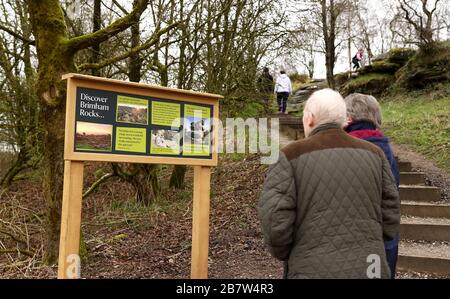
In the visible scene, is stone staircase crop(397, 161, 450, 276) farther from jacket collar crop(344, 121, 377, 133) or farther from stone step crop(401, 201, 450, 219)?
jacket collar crop(344, 121, 377, 133)

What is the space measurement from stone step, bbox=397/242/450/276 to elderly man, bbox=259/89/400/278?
9.38 ft

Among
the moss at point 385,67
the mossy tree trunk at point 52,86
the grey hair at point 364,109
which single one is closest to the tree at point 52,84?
the mossy tree trunk at point 52,86

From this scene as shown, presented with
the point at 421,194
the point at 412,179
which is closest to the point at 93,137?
the point at 421,194

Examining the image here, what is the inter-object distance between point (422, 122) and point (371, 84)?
7153mm

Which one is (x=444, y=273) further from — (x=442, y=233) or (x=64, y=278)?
(x=64, y=278)

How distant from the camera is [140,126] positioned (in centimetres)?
395

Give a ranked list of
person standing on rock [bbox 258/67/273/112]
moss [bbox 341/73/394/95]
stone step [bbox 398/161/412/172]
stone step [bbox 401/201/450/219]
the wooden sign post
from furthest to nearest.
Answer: moss [bbox 341/73/394/95], person standing on rock [bbox 258/67/273/112], stone step [bbox 398/161/412/172], stone step [bbox 401/201/450/219], the wooden sign post

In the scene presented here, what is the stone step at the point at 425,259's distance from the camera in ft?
15.4

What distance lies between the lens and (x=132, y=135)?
390cm

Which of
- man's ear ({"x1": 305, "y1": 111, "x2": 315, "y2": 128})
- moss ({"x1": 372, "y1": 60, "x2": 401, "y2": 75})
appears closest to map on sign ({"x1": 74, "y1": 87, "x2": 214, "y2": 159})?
man's ear ({"x1": 305, "y1": 111, "x2": 315, "y2": 128})

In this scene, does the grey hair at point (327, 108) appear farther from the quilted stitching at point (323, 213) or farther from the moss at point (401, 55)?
the moss at point (401, 55)

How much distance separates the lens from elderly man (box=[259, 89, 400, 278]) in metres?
2.22

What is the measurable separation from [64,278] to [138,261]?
6.49ft
